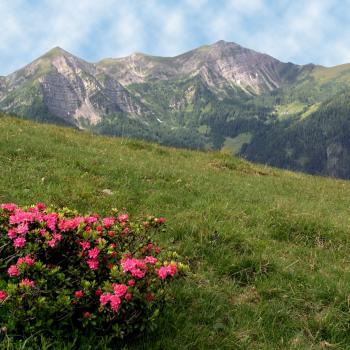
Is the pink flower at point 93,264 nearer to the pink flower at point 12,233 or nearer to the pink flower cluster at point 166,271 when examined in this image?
the pink flower cluster at point 166,271

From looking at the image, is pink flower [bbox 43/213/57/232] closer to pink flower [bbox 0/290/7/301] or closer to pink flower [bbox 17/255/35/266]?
pink flower [bbox 17/255/35/266]

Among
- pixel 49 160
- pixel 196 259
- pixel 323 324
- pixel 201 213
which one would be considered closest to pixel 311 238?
pixel 201 213

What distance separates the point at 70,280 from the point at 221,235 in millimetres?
6348

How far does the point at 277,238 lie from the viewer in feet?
42.5

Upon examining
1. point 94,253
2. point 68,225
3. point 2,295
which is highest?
point 68,225

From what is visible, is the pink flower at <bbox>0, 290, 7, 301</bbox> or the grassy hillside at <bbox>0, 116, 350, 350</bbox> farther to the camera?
the grassy hillside at <bbox>0, 116, 350, 350</bbox>

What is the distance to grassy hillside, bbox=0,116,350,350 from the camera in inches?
286

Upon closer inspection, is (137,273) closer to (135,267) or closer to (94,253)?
(135,267)

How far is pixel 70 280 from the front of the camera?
5789 mm

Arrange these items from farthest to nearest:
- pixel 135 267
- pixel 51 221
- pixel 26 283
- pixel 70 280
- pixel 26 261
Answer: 1. pixel 51 221
2. pixel 70 280
3. pixel 135 267
4. pixel 26 261
5. pixel 26 283

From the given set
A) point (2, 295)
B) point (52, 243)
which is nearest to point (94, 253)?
point (52, 243)

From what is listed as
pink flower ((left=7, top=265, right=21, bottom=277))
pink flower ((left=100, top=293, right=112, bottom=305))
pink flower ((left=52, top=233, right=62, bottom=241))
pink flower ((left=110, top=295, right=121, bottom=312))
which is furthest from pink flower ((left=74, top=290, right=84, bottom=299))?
pink flower ((left=52, top=233, right=62, bottom=241))

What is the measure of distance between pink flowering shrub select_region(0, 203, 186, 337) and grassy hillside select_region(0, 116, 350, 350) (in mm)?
365

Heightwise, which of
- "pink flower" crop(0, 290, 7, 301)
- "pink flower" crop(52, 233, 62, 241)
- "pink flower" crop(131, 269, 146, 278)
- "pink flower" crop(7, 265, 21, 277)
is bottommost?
"pink flower" crop(0, 290, 7, 301)
